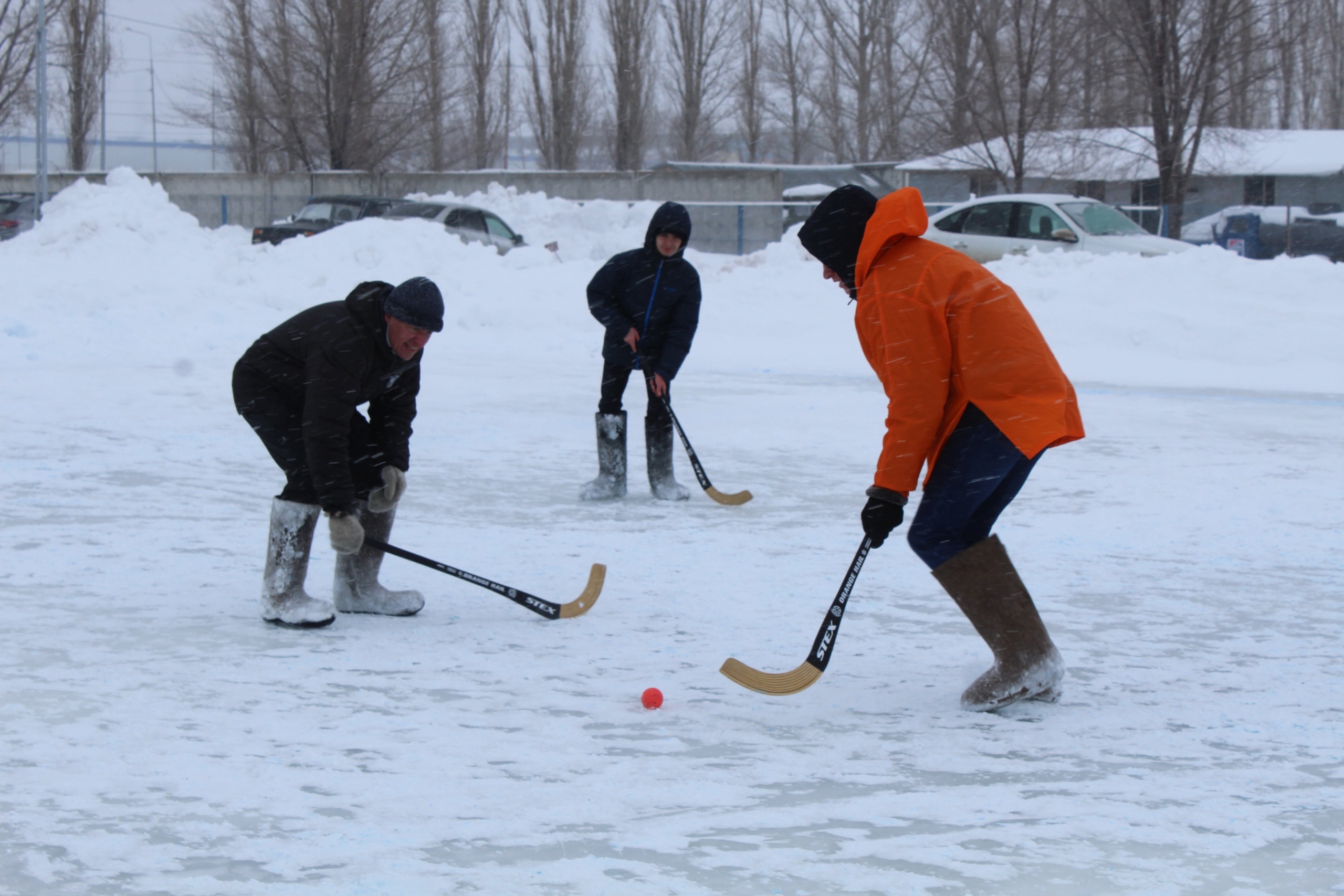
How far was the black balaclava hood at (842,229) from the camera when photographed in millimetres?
3359

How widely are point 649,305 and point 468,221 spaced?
1331 cm

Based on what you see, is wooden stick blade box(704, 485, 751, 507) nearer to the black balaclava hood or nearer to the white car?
the black balaclava hood

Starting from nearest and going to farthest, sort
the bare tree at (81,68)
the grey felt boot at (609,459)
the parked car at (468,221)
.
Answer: the grey felt boot at (609,459) < the parked car at (468,221) < the bare tree at (81,68)

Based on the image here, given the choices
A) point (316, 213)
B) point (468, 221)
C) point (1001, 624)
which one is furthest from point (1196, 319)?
point (316, 213)

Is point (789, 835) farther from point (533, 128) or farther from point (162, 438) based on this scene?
point (533, 128)

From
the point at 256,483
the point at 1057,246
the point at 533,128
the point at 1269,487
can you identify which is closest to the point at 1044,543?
the point at 1269,487

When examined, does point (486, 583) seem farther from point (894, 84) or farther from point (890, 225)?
point (894, 84)

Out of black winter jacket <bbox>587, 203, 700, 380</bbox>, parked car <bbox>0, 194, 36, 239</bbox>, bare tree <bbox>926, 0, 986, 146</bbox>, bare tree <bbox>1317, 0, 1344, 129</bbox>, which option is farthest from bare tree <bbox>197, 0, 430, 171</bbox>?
bare tree <bbox>1317, 0, 1344, 129</bbox>

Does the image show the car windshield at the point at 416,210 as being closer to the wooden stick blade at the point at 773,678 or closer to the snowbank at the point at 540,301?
the snowbank at the point at 540,301

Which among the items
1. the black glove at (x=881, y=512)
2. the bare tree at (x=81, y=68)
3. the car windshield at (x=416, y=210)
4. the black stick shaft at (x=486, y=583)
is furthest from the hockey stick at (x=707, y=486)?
the bare tree at (x=81, y=68)

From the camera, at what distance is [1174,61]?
1958 cm

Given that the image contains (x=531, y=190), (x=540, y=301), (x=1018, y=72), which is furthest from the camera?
(x=531, y=190)

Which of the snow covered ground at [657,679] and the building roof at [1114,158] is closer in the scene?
the snow covered ground at [657,679]

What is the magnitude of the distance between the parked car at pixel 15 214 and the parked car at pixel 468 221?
25.8 ft
